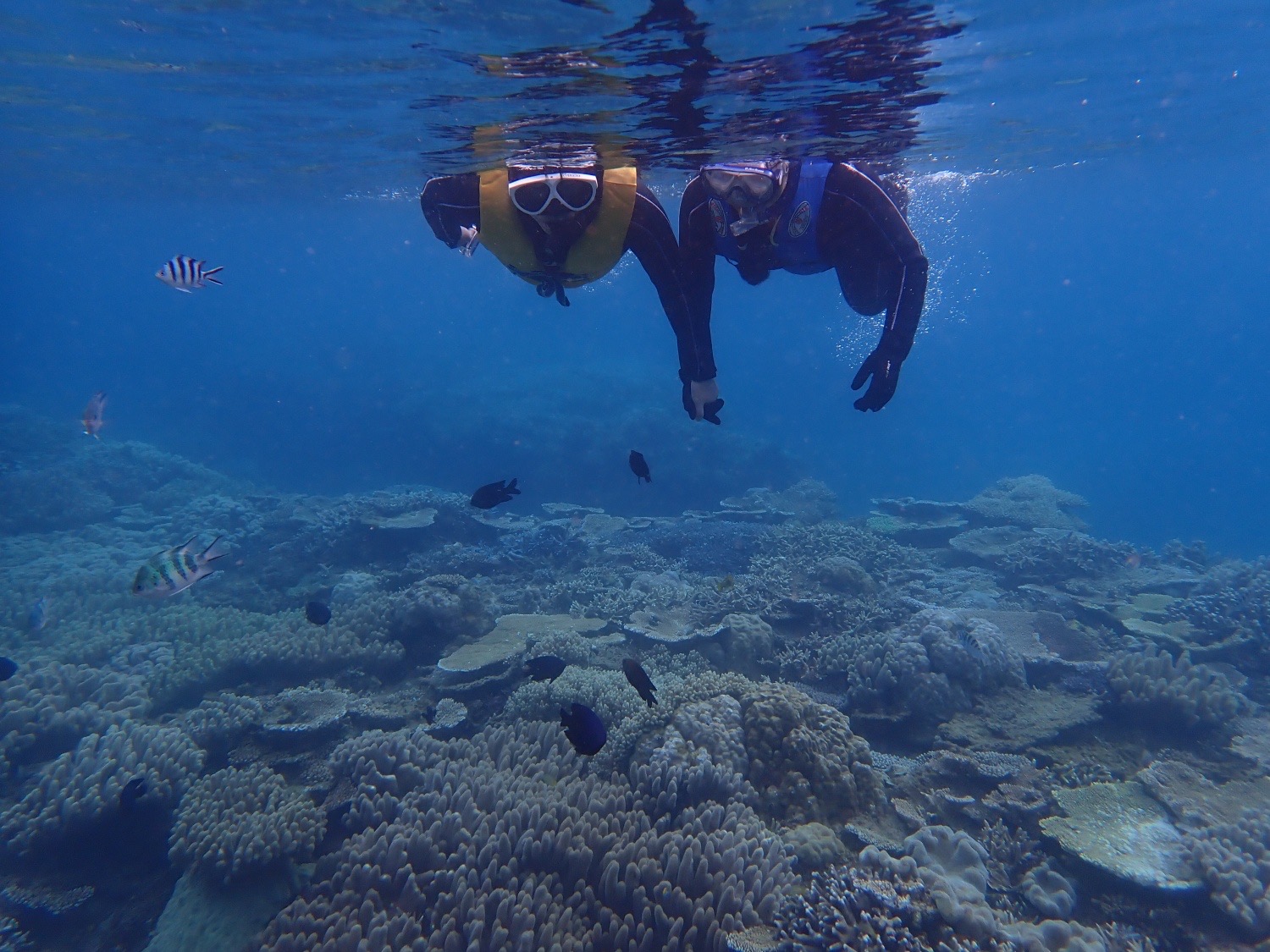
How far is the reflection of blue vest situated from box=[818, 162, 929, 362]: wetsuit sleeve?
69 millimetres

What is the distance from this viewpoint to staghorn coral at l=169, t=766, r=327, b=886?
4664 millimetres

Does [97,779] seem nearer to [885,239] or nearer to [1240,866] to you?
[885,239]

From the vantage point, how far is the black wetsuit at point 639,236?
15.6 feet

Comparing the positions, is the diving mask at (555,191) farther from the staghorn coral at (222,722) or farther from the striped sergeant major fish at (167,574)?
the staghorn coral at (222,722)

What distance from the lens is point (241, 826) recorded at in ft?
15.9

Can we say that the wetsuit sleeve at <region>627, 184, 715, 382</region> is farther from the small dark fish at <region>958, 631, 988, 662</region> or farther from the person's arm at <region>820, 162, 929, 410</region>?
the small dark fish at <region>958, 631, 988, 662</region>

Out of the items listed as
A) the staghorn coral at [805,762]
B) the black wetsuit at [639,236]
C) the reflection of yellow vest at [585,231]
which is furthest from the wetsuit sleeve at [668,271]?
the staghorn coral at [805,762]

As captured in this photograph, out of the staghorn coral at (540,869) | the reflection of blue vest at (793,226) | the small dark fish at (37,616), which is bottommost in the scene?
the small dark fish at (37,616)

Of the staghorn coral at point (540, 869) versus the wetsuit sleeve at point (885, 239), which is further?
the wetsuit sleeve at point (885, 239)

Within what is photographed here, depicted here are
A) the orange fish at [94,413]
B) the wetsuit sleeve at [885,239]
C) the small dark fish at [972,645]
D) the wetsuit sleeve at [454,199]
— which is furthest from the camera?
the orange fish at [94,413]

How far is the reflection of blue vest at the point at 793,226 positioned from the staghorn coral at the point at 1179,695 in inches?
229

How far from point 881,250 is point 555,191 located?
2574 mm

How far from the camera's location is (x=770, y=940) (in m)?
3.47

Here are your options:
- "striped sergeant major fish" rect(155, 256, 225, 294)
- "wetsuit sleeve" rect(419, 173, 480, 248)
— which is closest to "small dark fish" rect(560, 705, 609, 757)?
"wetsuit sleeve" rect(419, 173, 480, 248)
